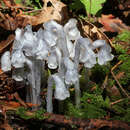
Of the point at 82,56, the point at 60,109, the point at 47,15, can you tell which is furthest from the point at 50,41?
the point at 47,15

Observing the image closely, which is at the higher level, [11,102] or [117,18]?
[117,18]

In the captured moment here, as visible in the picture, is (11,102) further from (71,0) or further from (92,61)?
(71,0)

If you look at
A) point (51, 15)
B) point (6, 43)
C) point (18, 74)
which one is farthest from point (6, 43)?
point (18, 74)

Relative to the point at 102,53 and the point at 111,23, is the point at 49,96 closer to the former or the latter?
the point at 102,53

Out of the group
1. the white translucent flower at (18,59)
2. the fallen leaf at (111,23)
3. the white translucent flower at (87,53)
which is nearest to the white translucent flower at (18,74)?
the white translucent flower at (18,59)

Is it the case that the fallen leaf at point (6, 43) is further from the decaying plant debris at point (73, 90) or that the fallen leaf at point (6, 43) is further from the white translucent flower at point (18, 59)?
the white translucent flower at point (18, 59)

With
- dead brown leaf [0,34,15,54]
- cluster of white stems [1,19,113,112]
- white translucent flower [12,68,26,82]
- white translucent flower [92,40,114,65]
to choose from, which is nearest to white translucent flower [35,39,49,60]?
cluster of white stems [1,19,113,112]
